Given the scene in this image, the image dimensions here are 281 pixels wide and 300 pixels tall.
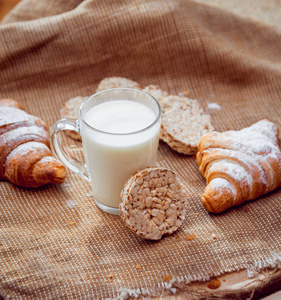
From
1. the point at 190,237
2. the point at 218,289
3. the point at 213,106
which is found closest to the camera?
the point at 218,289

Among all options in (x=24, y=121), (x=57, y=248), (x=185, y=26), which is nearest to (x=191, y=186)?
(x=57, y=248)

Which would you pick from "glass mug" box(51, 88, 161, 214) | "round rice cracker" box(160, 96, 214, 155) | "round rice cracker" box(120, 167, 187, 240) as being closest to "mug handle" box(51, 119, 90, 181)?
"glass mug" box(51, 88, 161, 214)

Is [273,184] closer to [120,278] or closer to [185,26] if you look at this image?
[120,278]

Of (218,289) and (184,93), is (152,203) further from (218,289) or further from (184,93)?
(184,93)

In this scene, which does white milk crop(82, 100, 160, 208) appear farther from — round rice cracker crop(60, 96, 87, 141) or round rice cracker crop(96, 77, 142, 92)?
round rice cracker crop(96, 77, 142, 92)

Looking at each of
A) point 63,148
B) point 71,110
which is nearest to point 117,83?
point 71,110

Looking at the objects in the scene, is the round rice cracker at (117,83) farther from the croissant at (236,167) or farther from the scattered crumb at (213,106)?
the croissant at (236,167)
